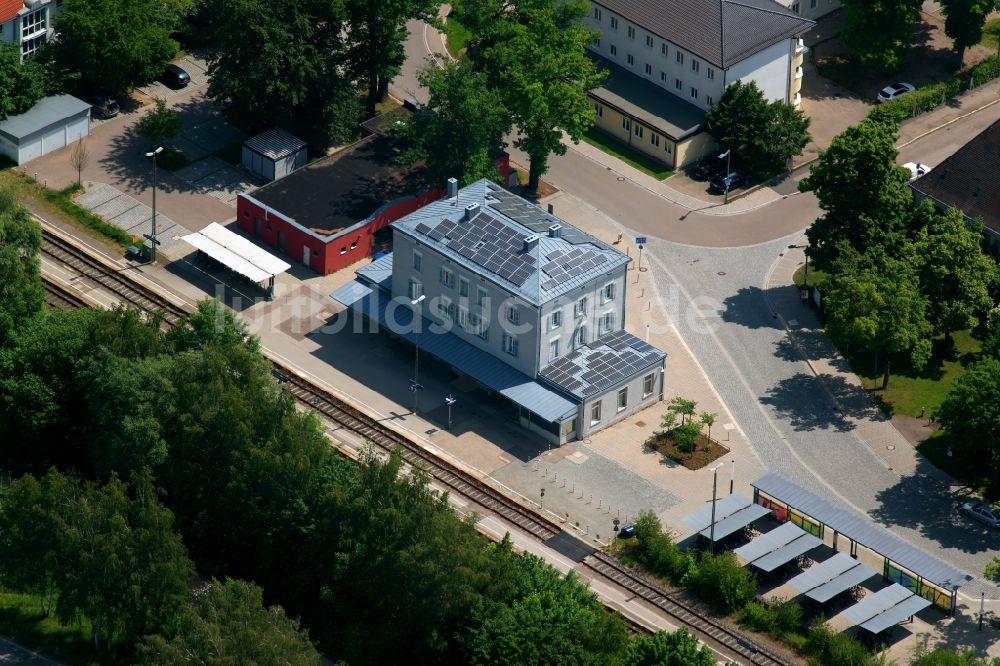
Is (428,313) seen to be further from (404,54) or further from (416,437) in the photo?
(404,54)

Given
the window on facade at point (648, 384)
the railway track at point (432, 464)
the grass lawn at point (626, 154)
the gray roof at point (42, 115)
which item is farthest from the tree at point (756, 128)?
the gray roof at point (42, 115)

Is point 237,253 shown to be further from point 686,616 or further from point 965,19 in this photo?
point 965,19

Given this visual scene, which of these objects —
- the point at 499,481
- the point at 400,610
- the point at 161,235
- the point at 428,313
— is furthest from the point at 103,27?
the point at 400,610

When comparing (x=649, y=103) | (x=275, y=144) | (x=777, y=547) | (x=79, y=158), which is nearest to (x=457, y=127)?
(x=275, y=144)

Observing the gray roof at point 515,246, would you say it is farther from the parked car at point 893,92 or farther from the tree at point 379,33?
the parked car at point 893,92

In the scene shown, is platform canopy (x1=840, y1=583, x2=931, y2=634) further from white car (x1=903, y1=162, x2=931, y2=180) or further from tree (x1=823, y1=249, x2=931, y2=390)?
white car (x1=903, y1=162, x2=931, y2=180)

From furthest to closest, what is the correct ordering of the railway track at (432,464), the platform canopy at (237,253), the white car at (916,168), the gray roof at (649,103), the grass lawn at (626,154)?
1. the grass lawn at (626,154)
2. the gray roof at (649,103)
3. the white car at (916,168)
4. the platform canopy at (237,253)
5. the railway track at (432,464)
